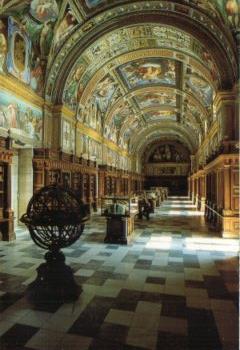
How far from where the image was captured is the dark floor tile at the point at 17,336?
337 cm

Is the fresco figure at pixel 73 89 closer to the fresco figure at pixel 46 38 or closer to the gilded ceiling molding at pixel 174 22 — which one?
the gilded ceiling molding at pixel 174 22

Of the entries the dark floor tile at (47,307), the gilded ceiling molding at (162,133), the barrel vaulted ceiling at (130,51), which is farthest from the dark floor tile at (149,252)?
the gilded ceiling molding at (162,133)

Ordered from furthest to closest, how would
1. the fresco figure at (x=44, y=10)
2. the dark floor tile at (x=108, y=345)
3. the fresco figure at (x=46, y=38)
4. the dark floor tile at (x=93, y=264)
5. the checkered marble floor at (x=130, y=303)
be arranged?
the fresco figure at (x=46, y=38) < the fresco figure at (x=44, y=10) < the dark floor tile at (x=93, y=264) < the checkered marble floor at (x=130, y=303) < the dark floor tile at (x=108, y=345)

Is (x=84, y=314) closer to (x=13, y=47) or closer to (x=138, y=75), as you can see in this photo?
(x=13, y=47)

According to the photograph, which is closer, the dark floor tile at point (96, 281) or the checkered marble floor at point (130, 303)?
the checkered marble floor at point (130, 303)

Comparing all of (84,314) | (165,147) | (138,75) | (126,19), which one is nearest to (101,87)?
(138,75)

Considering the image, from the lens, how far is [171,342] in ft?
11.3

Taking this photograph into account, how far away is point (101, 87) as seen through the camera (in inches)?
728

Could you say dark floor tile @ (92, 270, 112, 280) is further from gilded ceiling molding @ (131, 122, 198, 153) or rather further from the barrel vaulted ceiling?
gilded ceiling molding @ (131, 122, 198, 153)

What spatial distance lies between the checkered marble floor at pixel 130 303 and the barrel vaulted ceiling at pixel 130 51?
8315 millimetres

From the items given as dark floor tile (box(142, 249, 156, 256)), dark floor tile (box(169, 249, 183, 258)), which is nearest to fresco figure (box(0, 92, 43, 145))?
dark floor tile (box(142, 249, 156, 256))

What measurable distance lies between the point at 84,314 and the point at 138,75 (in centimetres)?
1704

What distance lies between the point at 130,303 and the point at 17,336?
1810 mm

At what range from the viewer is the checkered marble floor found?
11.5 feet
